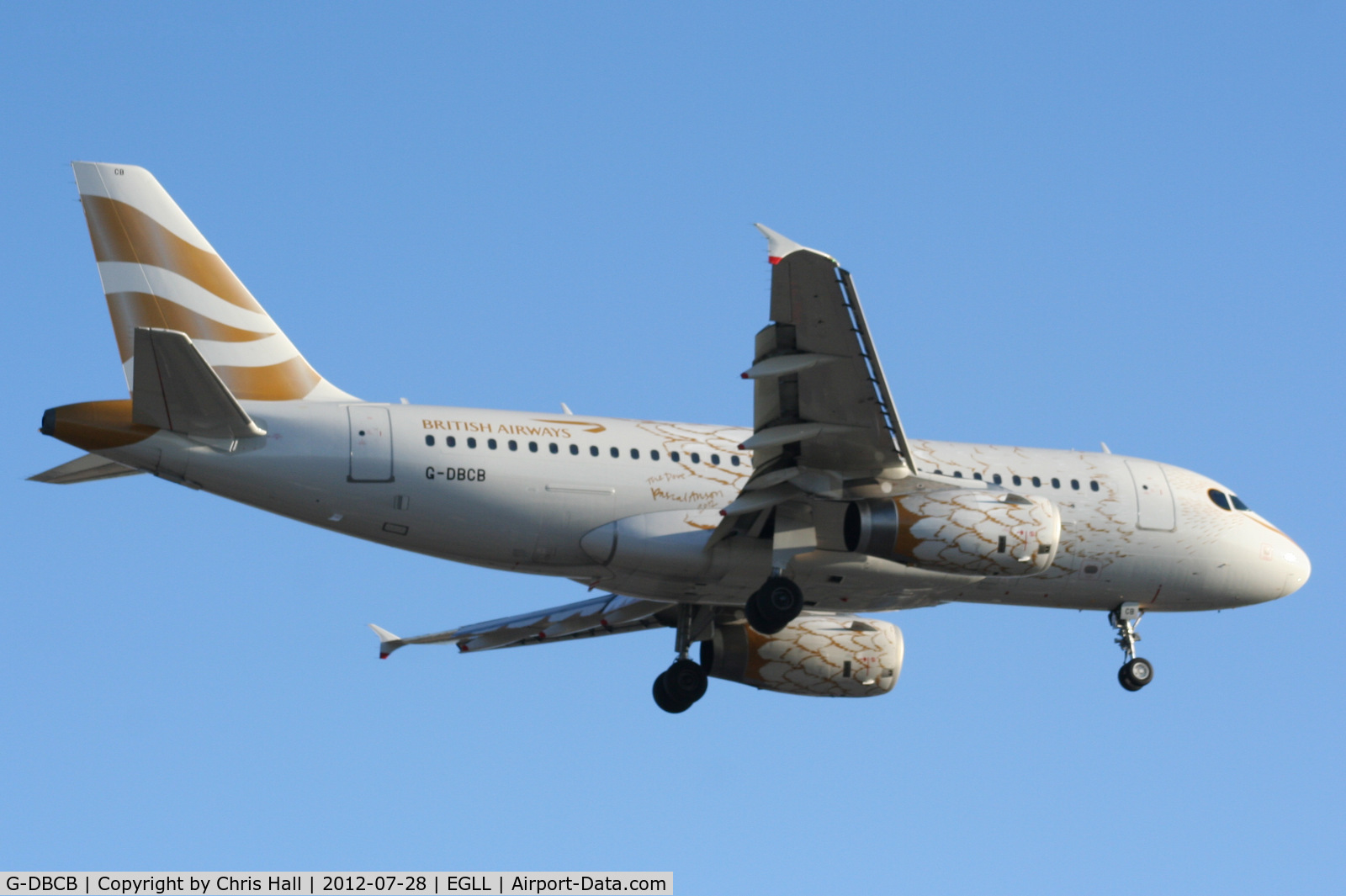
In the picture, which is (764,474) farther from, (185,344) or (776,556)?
(185,344)

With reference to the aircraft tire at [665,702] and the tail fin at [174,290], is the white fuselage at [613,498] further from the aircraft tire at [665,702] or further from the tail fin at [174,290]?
the aircraft tire at [665,702]

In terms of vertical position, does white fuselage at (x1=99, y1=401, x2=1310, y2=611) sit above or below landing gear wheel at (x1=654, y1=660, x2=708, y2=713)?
above

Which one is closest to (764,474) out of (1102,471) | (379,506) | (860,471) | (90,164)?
(860,471)

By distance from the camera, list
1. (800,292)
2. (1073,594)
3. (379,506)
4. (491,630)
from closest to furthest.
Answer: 1. (800,292)
2. (379,506)
3. (1073,594)
4. (491,630)

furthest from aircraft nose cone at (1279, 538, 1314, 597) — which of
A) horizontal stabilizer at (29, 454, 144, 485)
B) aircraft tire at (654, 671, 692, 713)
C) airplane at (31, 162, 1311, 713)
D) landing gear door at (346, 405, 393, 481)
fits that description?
horizontal stabilizer at (29, 454, 144, 485)

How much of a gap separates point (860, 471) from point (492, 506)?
535 centimetres

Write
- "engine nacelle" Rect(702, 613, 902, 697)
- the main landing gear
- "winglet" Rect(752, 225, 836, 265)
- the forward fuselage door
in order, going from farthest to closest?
"engine nacelle" Rect(702, 613, 902, 697), the main landing gear, the forward fuselage door, "winglet" Rect(752, 225, 836, 265)

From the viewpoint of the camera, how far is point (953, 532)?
22.5m

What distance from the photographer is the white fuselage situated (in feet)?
73.4

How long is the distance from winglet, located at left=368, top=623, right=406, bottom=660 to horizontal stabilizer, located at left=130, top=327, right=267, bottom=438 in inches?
306

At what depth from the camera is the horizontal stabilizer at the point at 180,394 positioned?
2053 centimetres

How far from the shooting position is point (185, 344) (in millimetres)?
20469

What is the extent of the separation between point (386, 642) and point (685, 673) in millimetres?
5748

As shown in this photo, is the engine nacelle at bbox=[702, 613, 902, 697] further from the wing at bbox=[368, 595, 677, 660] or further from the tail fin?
the tail fin
